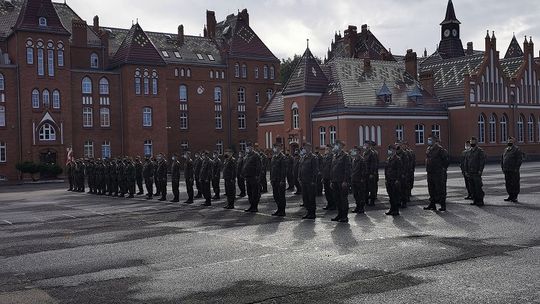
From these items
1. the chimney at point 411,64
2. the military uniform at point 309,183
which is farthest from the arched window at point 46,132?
the military uniform at point 309,183

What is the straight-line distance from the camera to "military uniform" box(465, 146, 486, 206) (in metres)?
16.5

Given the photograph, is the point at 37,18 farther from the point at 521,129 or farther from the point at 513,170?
the point at 521,129

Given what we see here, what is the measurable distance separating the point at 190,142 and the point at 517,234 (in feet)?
173

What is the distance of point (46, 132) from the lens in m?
49.0

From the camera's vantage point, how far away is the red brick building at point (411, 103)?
159 feet

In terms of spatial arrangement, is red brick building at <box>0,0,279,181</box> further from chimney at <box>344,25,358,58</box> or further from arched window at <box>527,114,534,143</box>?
arched window at <box>527,114,534,143</box>

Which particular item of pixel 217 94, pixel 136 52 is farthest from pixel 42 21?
pixel 217 94

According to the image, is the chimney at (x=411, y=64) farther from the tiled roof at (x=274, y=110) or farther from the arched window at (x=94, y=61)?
the arched window at (x=94, y=61)

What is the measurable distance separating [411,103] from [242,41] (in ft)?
73.7

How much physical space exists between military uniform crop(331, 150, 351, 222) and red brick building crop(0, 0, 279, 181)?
130 feet

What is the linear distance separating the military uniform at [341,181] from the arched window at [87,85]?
42.2 meters

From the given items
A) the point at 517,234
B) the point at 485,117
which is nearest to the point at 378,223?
the point at 517,234

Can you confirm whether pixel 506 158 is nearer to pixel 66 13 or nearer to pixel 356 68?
pixel 356 68

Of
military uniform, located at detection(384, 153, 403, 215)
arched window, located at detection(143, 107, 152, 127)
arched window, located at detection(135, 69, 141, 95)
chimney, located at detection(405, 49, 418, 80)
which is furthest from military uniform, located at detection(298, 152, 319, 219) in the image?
chimney, located at detection(405, 49, 418, 80)
